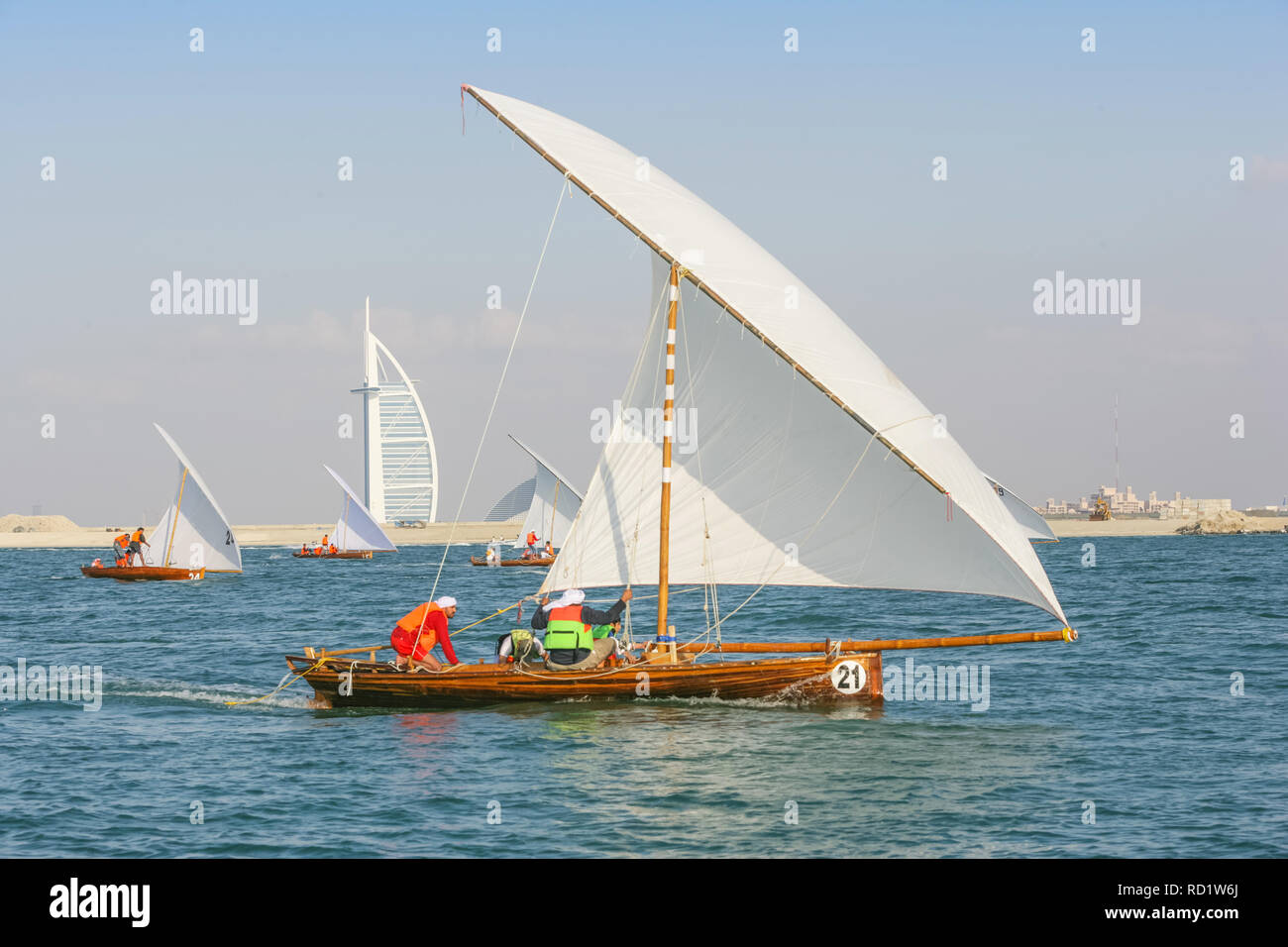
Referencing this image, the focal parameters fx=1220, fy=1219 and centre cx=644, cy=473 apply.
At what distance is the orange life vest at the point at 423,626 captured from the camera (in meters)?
25.2

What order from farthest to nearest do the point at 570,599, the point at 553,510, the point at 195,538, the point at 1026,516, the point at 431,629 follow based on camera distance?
1. the point at 553,510
2. the point at 1026,516
3. the point at 195,538
4. the point at 431,629
5. the point at 570,599

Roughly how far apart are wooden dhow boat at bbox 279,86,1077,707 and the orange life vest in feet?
2.66

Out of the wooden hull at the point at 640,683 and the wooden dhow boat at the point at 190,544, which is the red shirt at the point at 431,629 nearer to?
the wooden hull at the point at 640,683

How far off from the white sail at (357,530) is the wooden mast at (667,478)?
7835cm

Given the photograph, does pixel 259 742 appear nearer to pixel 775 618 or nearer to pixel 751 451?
pixel 751 451

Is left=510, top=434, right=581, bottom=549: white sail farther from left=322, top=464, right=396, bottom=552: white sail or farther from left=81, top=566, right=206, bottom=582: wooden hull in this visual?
left=81, top=566, right=206, bottom=582: wooden hull

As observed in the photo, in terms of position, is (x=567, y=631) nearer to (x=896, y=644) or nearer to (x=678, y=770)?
(x=678, y=770)

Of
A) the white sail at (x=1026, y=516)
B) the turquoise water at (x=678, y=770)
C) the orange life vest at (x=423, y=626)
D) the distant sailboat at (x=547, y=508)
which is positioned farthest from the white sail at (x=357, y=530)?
the orange life vest at (x=423, y=626)

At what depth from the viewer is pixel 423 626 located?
83.1 ft

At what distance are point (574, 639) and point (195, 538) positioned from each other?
52.2 m

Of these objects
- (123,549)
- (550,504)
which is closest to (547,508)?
(550,504)

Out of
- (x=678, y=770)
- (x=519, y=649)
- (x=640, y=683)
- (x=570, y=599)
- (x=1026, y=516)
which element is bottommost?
(x=678, y=770)

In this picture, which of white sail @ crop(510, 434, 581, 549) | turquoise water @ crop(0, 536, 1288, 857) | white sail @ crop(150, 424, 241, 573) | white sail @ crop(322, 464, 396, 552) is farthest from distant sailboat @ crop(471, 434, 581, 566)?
turquoise water @ crop(0, 536, 1288, 857)

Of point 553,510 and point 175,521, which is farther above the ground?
point 553,510
